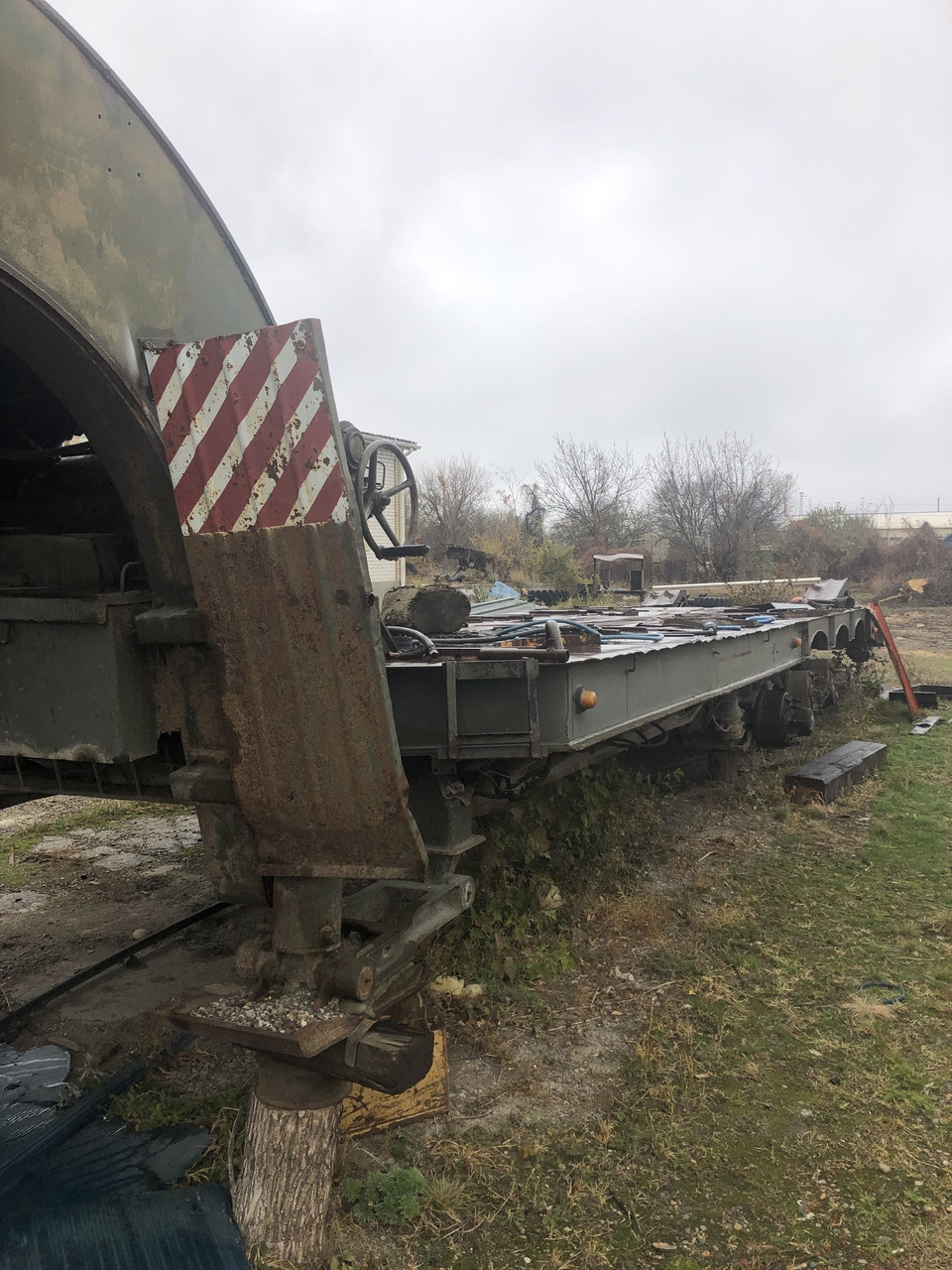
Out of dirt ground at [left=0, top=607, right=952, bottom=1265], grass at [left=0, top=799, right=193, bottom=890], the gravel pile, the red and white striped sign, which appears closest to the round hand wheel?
the red and white striped sign

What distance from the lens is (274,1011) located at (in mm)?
2432

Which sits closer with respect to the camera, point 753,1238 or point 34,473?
point 753,1238

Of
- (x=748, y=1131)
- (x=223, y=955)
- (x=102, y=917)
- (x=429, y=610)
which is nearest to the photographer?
(x=748, y=1131)

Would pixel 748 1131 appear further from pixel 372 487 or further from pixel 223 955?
pixel 223 955

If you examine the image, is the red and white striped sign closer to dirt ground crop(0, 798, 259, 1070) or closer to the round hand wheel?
the round hand wheel

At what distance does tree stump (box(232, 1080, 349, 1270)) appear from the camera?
2471 millimetres

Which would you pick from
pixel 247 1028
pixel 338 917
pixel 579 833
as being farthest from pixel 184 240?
pixel 579 833

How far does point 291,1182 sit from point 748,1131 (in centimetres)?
147

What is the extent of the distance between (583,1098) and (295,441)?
2419 mm

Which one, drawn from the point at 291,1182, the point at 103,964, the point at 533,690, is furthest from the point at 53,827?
the point at 533,690

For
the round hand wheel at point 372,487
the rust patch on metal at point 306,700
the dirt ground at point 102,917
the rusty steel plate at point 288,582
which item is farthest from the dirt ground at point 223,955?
the round hand wheel at point 372,487

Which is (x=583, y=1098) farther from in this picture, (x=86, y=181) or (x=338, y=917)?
(x=86, y=181)

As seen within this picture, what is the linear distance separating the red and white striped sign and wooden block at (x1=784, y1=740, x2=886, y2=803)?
17.4ft

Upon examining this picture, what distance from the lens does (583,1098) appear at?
313 centimetres
